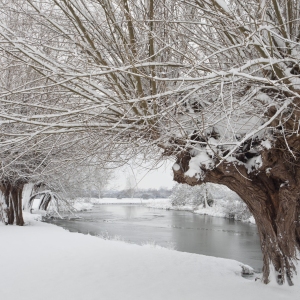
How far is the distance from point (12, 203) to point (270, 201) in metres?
14.1

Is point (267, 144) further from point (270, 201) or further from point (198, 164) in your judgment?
point (270, 201)

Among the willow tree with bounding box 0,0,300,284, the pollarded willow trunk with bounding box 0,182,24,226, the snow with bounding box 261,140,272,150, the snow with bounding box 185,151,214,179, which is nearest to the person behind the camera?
the willow tree with bounding box 0,0,300,284

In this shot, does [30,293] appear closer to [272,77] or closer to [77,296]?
[77,296]

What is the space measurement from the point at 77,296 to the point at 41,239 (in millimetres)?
6493

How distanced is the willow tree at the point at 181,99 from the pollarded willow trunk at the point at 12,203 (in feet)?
40.5

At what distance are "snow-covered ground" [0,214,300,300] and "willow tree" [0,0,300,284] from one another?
35.1 inches

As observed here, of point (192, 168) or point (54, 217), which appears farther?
point (54, 217)

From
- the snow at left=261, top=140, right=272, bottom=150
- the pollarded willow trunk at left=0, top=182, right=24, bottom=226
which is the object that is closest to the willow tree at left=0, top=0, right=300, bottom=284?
the snow at left=261, top=140, right=272, bottom=150

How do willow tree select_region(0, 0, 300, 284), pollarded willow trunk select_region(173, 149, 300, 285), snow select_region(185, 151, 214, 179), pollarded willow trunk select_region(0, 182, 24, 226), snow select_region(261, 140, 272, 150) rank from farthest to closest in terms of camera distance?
pollarded willow trunk select_region(0, 182, 24, 226) → pollarded willow trunk select_region(173, 149, 300, 285) → snow select_region(185, 151, 214, 179) → snow select_region(261, 140, 272, 150) → willow tree select_region(0, 0, 300, 284)


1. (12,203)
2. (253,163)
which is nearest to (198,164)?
(253,163)

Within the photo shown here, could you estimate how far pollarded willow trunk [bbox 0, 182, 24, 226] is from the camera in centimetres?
1620

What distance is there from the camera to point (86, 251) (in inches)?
341

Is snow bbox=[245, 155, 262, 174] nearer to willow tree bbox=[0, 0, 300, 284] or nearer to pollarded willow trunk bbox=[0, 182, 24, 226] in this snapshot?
willow tree bbox=[0, 0, 300, 284]

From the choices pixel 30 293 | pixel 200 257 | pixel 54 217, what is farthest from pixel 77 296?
pixel 54 217
